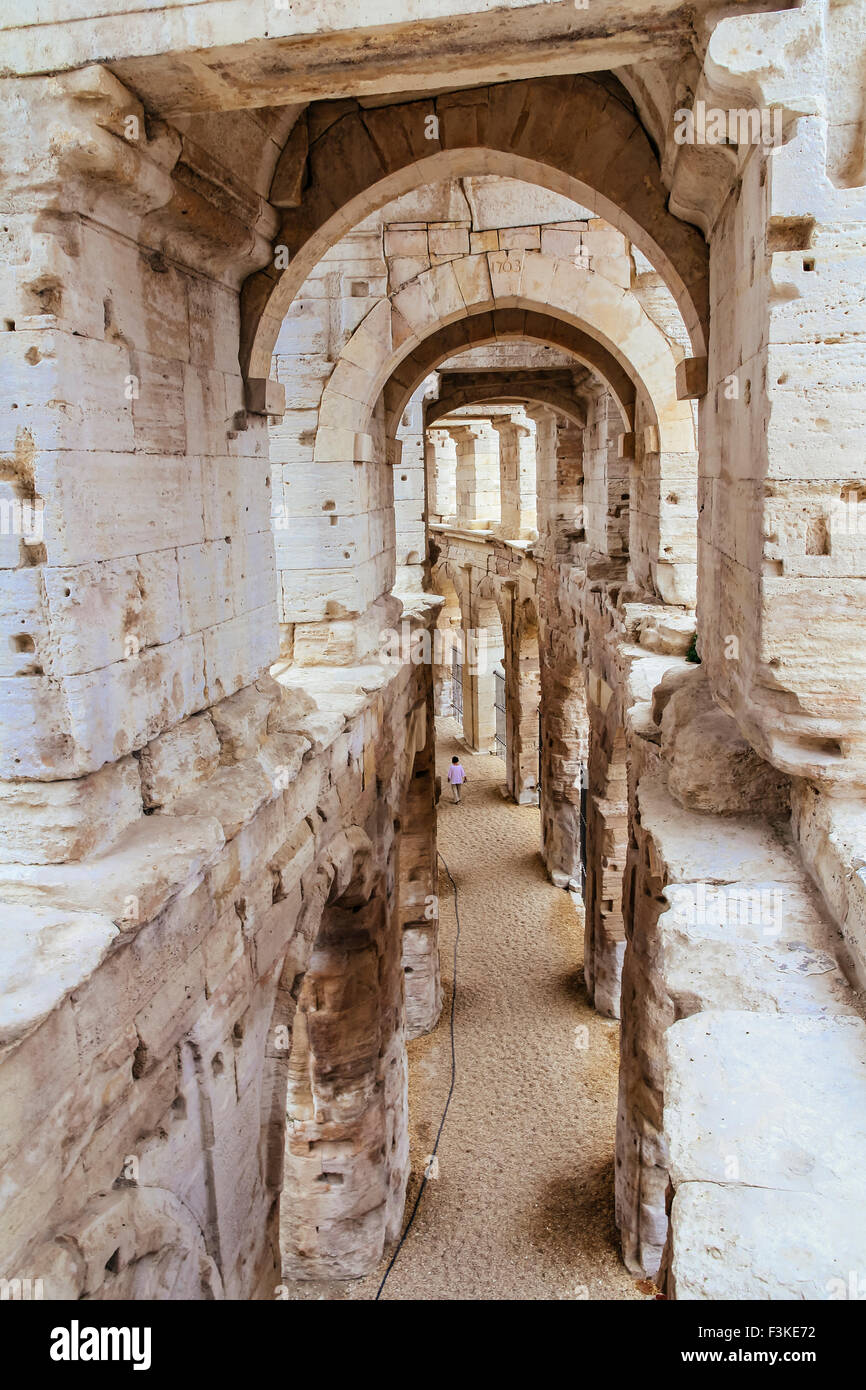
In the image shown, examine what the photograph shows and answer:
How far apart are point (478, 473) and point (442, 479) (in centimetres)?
273

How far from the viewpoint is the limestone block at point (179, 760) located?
142 inches

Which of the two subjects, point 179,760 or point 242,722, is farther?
point 242,722

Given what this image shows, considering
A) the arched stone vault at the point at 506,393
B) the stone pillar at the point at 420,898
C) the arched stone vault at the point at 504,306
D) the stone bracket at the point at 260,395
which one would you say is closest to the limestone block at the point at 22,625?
the stone bracket at the point at 260,395

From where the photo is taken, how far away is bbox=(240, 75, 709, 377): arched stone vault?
13.8 ft

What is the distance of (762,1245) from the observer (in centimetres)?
180

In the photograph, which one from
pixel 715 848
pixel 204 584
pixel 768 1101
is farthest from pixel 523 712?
pixel 768 1101

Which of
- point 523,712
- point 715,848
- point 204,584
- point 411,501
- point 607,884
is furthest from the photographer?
point 523,712

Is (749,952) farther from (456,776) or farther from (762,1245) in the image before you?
(456,776)

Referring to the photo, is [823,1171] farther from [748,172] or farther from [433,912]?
[433,912]

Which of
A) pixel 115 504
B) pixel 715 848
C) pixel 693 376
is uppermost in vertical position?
pixel 693 376

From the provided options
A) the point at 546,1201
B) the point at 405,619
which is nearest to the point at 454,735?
the point at 405,619

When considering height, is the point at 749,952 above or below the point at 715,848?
below

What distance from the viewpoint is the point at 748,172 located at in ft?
10.1

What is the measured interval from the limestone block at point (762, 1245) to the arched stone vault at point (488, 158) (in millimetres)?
3390
